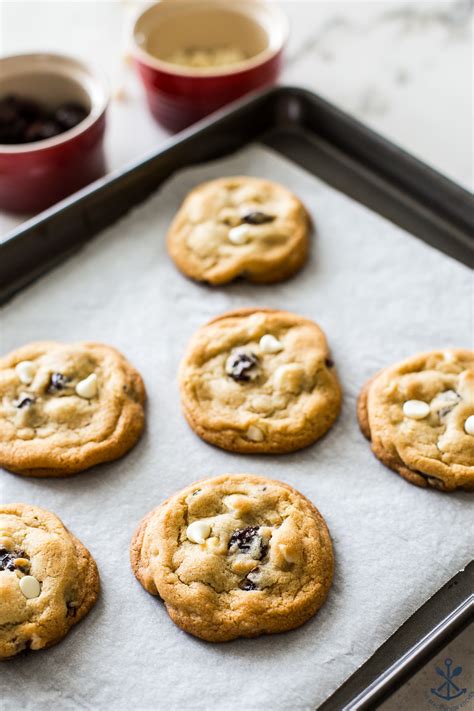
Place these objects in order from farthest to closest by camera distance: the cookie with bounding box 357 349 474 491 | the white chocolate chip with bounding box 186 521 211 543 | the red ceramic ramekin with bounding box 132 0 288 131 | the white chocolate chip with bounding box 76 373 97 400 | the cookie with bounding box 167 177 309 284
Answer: the red ceramic ramekin with bounding box 132 0 288 131
the cookie with bounding box 167 177 309 284
the white chocolate chip with bounding box 76 373 97 400
the cookie with bounding box 357 349 474 491
the white chocolate chip with bounding box 186 521 211 543

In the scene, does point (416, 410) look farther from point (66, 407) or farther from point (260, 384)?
point (66, 407)

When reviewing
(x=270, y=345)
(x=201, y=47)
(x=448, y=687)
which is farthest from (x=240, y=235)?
(x=448, y=687)

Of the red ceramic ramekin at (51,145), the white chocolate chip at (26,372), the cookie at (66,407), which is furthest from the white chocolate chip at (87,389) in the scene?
the red ceramic ramekin at (51,145)

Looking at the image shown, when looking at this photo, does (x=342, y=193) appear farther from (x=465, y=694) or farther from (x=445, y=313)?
(x=465, y=694)

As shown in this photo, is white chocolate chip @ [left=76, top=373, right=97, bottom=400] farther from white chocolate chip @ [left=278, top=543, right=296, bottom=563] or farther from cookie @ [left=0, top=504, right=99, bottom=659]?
white chocolate chip @ [left=278, top=543, right=296, bottom=563]

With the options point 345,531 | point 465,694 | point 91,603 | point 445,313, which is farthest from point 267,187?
point 465,694

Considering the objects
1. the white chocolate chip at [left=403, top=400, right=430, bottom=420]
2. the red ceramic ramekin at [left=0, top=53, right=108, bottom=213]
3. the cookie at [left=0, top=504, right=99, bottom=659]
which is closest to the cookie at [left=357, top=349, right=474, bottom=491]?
the white chocolate chip at [left=403, top=400, right=430, bottom=420]
